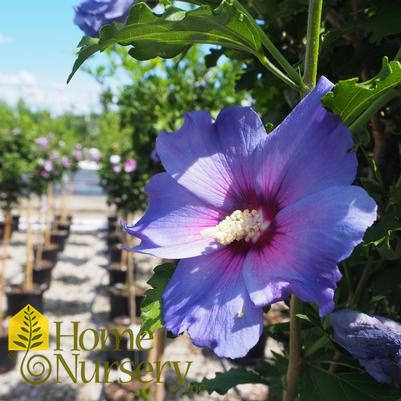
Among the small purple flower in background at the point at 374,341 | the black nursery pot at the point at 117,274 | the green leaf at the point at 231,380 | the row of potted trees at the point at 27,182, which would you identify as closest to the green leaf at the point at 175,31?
the small purple flower in background at the point at 374,341

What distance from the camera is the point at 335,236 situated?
0.51m

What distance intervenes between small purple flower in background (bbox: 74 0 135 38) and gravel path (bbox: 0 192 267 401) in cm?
137

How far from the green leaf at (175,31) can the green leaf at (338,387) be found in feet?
1.64

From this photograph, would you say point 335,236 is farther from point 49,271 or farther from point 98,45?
point 49,271

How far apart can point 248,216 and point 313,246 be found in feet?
0.49

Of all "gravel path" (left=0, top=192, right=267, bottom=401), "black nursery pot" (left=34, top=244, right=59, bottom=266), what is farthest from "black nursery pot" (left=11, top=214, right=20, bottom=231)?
"black nursery pot" (left=34, top=244, right=59, bottom=266)

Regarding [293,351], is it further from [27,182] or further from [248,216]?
[27,182]

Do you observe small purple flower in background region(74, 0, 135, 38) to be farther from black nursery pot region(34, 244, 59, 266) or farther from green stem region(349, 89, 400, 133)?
black nursery pot region(34, 244, 59, 266)

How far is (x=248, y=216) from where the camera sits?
26.2 inches

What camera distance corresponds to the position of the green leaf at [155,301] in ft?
2.25

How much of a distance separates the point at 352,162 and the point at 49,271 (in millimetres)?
6103

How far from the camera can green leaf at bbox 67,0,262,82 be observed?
2.09ft

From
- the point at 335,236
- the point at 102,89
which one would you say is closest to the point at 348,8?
the point at 335,236

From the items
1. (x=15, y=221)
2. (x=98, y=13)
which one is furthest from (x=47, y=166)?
(x=98, y=13)
